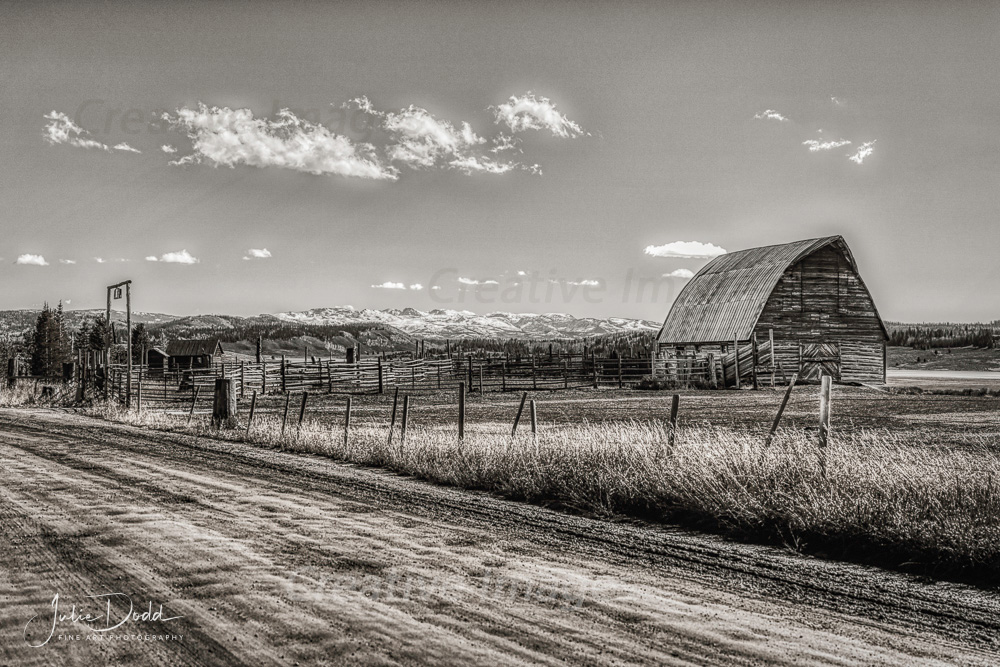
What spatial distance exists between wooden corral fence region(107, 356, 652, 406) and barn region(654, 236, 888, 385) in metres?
3.60

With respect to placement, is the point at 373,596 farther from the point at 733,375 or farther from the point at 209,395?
the point at 733,375

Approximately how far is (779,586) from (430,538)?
3066 millimetres

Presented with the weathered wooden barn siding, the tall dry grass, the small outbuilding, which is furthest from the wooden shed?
the tall dry grass

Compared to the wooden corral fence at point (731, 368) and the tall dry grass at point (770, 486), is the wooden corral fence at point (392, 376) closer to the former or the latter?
the wooden corral fence at point (731, 368)

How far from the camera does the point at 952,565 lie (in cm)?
605

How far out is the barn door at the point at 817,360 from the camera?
37.8 metres

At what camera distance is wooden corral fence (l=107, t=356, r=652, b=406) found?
37562mm

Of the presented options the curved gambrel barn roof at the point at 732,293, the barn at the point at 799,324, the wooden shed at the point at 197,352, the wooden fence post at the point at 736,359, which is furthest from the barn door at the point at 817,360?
the wooden shed at the point at 197,352

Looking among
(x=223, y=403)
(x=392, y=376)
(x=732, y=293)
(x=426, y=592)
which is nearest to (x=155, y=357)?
(x=392, y=376)

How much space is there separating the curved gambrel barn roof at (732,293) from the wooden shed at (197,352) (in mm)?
37464

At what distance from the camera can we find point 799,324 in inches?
1497

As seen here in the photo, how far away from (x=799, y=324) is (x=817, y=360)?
6.66ft

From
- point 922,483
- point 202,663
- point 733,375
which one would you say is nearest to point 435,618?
point 202,663

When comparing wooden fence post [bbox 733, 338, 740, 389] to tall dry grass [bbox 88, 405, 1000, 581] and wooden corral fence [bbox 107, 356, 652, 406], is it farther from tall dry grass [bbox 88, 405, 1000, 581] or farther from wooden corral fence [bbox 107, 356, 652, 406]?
tall dry grass [bbox 88, 405, 1000, 581]
